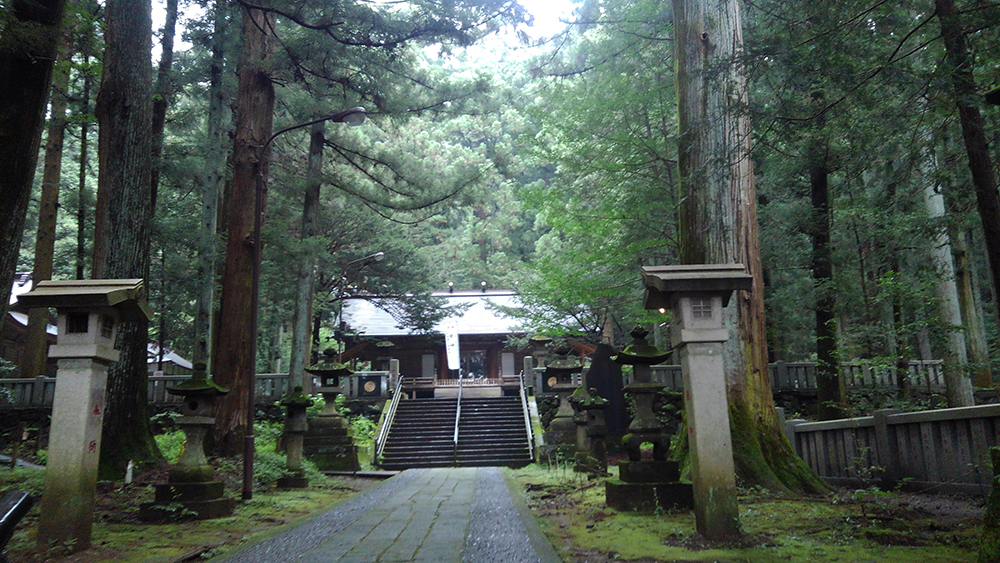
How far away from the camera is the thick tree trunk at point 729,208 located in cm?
639

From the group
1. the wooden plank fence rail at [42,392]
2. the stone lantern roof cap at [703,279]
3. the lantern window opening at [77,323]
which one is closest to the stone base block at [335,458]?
the wooden plank fence rail at [42,392]

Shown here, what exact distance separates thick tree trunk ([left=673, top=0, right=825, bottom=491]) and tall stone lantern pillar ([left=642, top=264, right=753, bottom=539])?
186 centimetres

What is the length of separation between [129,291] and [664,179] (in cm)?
1225

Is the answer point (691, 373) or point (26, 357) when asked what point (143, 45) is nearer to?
point (691, 373)

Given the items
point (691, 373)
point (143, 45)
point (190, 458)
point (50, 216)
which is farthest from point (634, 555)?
point (50, 216)

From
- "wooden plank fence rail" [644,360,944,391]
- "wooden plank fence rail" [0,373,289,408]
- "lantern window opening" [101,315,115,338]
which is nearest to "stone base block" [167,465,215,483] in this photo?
"lantern window opening" [101,315,115,338]

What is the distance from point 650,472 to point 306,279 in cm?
1245

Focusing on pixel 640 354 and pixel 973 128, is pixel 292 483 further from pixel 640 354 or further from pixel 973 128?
pixel 973 128

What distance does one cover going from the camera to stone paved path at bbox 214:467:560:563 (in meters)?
4.62

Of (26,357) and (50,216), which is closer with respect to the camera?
(50,216)

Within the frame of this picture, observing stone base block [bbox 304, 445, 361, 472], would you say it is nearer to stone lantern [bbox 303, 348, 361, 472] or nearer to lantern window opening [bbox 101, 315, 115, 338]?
stone lantern [bbox 303, 348, 361, 472]

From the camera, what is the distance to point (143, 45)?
8812 mm

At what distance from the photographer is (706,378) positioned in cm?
468

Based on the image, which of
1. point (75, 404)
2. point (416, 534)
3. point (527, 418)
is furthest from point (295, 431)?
Result: point (527, 418)
